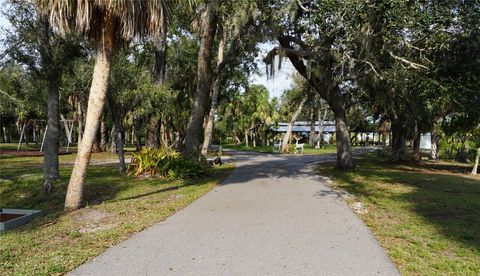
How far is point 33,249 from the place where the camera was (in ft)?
18.9

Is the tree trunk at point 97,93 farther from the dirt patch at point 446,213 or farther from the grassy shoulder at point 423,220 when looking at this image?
the dirt patch at point 446,213

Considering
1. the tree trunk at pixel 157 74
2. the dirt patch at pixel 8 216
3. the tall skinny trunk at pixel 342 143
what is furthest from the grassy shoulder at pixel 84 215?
the tall skinny trunk at pixel 342 143

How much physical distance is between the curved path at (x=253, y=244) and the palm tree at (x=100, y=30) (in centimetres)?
257

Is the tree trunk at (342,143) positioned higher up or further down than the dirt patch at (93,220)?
higher up

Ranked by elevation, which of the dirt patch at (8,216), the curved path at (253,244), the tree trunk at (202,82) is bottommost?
the dirt patch at (8,216)

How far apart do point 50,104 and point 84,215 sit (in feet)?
19.2

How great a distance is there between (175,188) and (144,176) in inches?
128

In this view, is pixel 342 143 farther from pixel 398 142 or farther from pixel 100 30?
pixel 100 30

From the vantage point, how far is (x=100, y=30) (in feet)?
29.7

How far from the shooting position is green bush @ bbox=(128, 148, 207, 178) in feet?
48.6

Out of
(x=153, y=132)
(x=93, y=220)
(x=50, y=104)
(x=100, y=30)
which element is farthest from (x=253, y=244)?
(x=153, y=132)

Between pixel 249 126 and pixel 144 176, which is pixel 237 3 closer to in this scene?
pixel 144 176

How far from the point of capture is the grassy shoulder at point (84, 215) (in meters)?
5.30

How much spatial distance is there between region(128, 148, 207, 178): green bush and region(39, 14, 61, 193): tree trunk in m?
3.09
